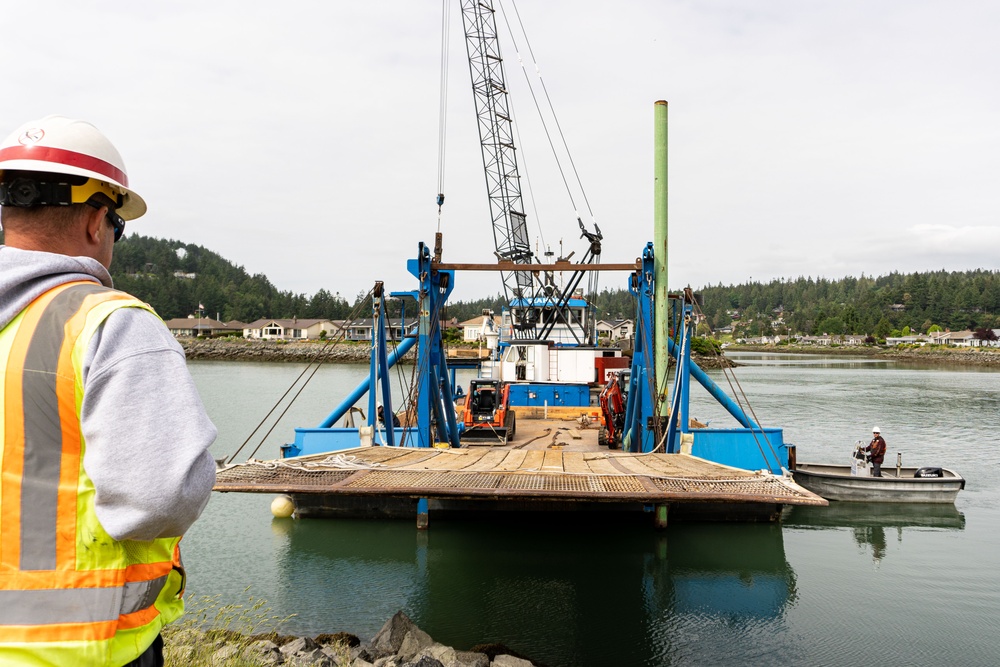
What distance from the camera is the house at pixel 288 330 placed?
107 meters

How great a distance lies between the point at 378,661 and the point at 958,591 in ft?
28.4

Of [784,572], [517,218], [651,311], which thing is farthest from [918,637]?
[517,218]

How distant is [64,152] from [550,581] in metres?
8.91

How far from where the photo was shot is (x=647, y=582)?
9742mm

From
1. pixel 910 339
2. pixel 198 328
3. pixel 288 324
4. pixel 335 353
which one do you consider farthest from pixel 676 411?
pixel 910 339

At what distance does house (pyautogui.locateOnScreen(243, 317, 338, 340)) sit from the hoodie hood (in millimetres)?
106104

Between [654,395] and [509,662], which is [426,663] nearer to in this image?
[509,662]

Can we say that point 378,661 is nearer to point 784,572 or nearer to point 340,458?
point 340,458

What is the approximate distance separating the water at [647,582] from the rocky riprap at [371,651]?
0.66 metres

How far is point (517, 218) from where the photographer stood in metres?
37.4

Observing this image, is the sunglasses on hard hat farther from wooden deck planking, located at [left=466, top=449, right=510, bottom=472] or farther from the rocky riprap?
wooden deck planking, located at [left=466, top=449, right=510, bottom=472]

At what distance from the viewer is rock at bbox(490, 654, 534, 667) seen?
654 centimetres

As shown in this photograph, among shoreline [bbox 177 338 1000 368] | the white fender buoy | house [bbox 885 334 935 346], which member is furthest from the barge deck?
house [bbox 885 334 935 346]

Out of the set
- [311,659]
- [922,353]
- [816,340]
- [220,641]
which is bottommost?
[922,353]
